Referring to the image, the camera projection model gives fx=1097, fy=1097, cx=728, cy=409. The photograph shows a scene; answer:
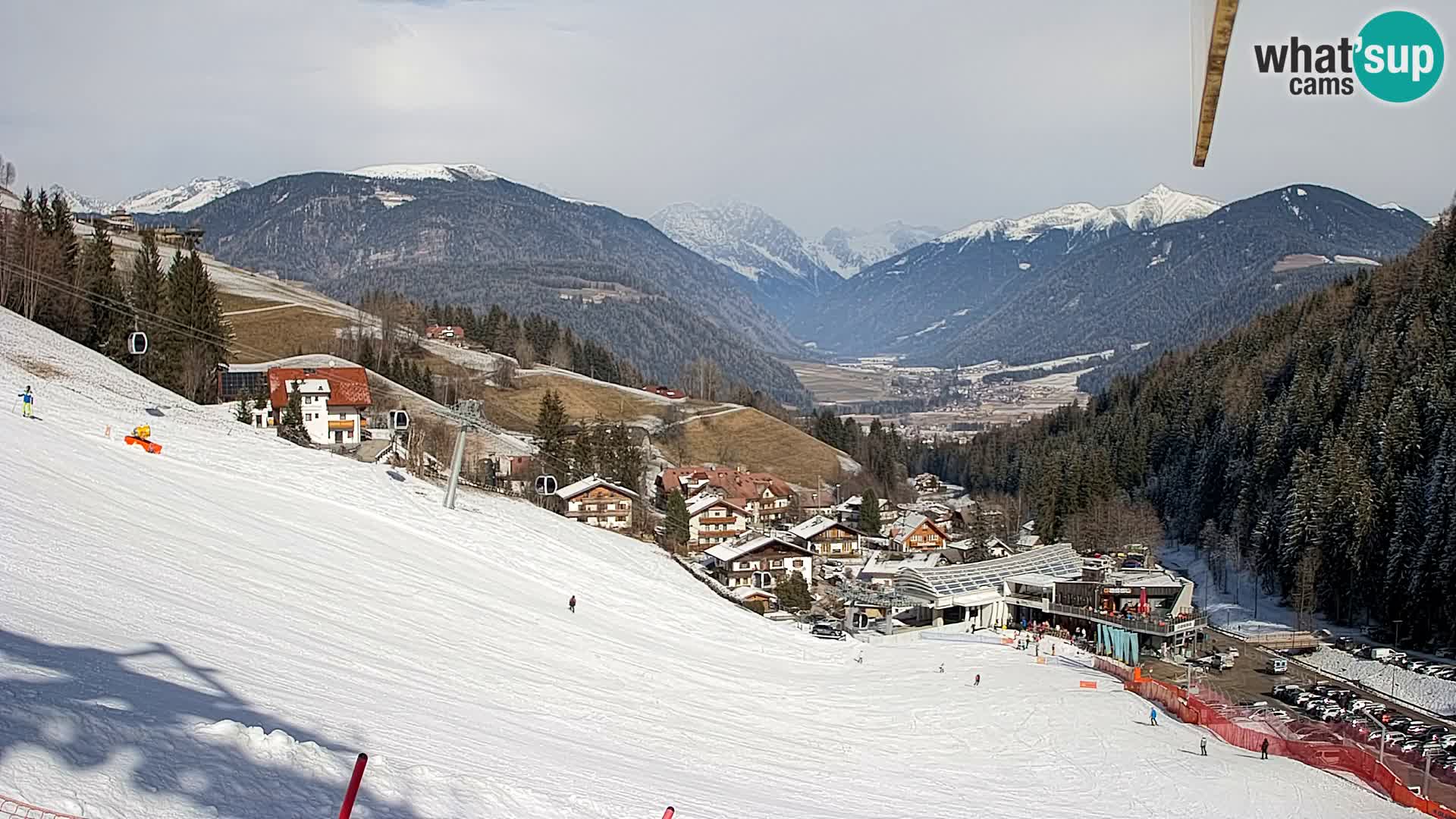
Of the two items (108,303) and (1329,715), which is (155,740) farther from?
(108,303)

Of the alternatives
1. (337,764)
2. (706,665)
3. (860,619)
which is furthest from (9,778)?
(860,619)

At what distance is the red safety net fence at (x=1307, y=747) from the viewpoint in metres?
20.8

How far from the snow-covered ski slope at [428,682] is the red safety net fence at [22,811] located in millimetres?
172

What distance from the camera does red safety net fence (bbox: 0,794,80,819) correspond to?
6.74 metres

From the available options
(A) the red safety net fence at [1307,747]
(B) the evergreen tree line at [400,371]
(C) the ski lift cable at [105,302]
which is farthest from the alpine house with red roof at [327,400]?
(A) the red safety net fence at [1307,747]

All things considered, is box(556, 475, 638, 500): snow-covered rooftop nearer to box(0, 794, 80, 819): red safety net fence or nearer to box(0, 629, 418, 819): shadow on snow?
box(0, 629, 418, 819): shadow on snow

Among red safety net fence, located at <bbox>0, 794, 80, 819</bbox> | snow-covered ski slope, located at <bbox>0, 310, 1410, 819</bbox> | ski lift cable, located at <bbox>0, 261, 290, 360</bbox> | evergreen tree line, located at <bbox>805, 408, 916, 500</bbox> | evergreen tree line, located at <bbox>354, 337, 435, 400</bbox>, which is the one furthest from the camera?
evergreen tree line, located at <bbox>805, 408, 916, 500</bbox>

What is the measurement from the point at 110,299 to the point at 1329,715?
53863 mm

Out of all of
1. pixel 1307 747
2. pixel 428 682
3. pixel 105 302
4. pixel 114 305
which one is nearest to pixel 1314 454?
pixel 1307 747

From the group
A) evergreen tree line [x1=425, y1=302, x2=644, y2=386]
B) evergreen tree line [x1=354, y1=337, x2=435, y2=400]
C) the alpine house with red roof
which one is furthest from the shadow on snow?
evergreen tree line [x1=425, y1=302, x2=644, y2=386]

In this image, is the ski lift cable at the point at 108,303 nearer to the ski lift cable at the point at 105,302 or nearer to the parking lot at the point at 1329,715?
the ski lift cable at the point at 105,302

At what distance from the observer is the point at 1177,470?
90188mm

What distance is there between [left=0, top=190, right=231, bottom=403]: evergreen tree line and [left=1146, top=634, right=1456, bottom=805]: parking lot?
4631 cm

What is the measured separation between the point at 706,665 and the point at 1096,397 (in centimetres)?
12089
